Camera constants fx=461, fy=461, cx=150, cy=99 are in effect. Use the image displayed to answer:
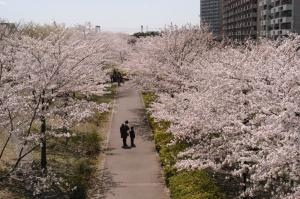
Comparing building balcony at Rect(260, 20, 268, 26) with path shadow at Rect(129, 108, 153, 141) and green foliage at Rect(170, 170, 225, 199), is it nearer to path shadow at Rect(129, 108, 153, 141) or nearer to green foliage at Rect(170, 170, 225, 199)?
path shadow at Rect(129, 108, 153, 141)

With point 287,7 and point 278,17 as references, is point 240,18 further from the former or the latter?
point 287,7

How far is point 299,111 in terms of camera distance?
28.2 feet

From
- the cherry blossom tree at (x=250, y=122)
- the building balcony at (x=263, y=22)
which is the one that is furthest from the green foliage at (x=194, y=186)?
the building balcony at (x=263, y=22)

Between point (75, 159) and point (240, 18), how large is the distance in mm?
74491

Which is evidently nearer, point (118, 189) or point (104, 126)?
point (118, 189)

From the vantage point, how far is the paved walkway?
609 inches

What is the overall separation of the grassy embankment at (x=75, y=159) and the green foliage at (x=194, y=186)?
313cm

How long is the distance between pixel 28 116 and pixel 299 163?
846 cm

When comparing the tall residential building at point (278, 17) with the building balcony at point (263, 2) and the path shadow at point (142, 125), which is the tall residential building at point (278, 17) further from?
the path shadow at point (142, 125)

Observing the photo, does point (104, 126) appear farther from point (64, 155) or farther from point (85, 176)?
point (85, 176)

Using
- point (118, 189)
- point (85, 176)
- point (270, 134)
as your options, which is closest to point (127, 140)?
point (85, 176)

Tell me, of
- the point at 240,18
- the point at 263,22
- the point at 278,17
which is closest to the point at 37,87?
the point at 278,17

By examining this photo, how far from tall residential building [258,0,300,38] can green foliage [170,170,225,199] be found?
53284 millimetres

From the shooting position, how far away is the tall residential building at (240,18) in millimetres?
82188
